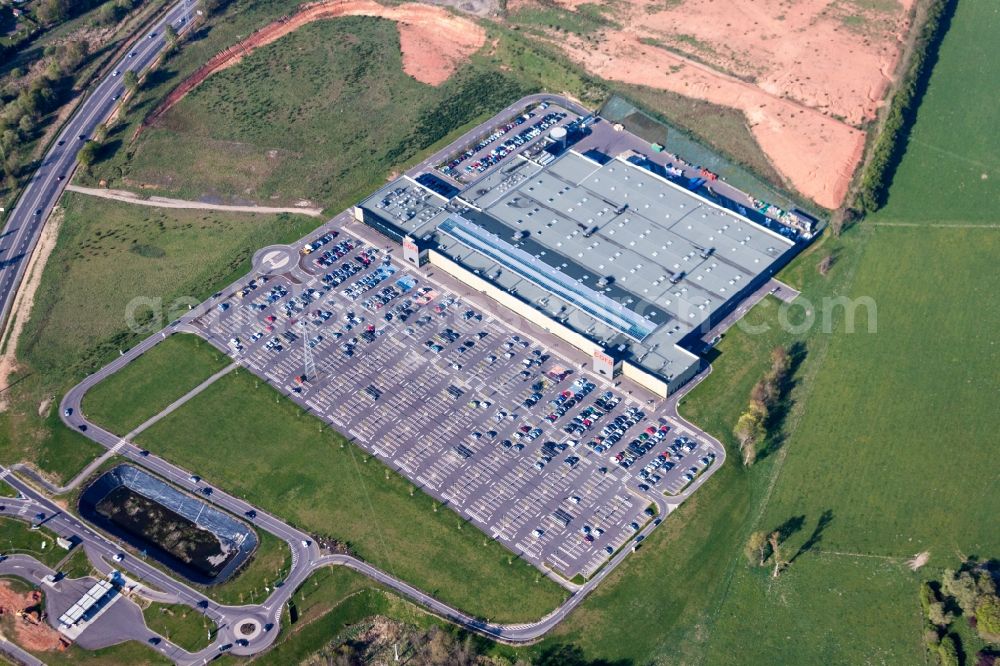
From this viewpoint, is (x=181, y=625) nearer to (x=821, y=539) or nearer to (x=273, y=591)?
(x=273, y=591)

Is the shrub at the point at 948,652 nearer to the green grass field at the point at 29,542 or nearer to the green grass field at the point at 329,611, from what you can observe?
the green grass field at the point at 329,611

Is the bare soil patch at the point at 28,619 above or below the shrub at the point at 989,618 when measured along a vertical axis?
above

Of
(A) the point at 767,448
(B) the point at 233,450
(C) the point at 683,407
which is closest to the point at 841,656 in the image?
(A) the point at 767,448

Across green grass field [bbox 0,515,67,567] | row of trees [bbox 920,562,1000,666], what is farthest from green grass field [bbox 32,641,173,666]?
row of trees [bbox 920,562,1000,666]

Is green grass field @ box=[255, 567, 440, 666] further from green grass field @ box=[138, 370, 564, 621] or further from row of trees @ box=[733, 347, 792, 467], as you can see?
row of trees @ box=[733, 347, 792, 467]

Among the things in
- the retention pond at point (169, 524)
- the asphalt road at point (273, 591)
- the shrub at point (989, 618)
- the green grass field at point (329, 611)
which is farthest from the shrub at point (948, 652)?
the retention pond at point (169, 524)

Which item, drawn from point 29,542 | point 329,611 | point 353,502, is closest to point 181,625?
point 329,611
